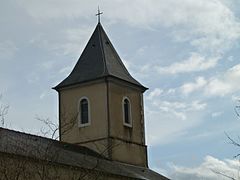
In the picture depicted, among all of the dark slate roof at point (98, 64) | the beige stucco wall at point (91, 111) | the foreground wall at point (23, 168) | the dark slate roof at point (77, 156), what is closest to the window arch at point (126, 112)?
the dark slate roof at point (98, 64)

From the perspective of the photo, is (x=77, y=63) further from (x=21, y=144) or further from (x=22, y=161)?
(x=22, y=161)

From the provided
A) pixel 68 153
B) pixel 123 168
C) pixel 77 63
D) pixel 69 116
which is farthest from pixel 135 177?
pixel 77 63

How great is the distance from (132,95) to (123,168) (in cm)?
607

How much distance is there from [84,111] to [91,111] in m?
0.59

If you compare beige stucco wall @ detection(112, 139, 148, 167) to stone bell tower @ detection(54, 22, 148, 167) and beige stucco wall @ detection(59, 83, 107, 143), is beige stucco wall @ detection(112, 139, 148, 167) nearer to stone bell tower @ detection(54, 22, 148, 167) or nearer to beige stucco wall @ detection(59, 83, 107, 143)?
stone bell tower @ detection(54, 22, 148, 167)

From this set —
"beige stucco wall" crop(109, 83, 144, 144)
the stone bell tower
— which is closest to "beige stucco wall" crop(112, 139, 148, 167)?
the stone bell tower

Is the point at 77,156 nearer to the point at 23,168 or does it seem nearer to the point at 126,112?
the point at 126,112

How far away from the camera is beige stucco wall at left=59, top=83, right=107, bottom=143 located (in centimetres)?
3800

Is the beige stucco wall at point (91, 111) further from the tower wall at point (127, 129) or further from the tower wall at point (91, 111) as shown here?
the tower wall at point (127, 129)

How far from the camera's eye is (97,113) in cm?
3834

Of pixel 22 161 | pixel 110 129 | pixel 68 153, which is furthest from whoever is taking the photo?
pixel 110 129

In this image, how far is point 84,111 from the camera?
128 ft

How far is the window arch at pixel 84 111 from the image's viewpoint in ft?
127

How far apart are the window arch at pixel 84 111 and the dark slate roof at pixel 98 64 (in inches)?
47.5
